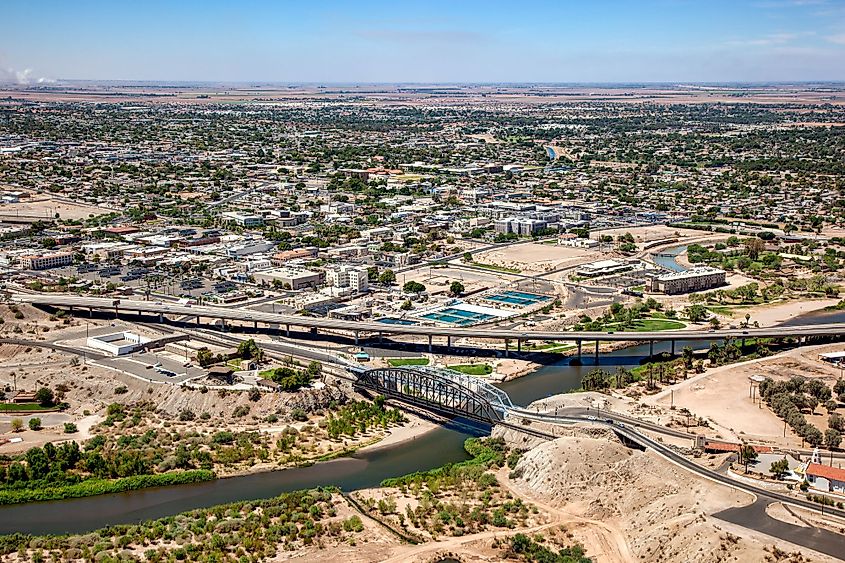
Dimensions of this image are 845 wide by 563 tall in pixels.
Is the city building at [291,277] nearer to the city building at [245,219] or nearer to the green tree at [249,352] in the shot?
the green tree at [249,352]

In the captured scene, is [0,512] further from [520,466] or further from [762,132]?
[762,132]

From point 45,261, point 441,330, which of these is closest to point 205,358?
point 441,330

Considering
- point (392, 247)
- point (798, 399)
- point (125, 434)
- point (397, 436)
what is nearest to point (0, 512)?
point (125, 434)

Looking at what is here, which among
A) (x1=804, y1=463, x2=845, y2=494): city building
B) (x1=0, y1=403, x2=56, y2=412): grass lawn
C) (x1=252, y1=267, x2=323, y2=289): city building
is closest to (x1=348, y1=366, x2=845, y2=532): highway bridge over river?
(x1=804, y1=463, x2=845, y2=494): city building

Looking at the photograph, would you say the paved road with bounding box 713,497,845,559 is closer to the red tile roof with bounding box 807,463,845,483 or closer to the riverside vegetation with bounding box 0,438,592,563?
the red tile roof with bounding box 807,463,845,483

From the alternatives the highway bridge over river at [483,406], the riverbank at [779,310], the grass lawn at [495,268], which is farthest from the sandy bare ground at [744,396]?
the grass lawn at [495,268]
